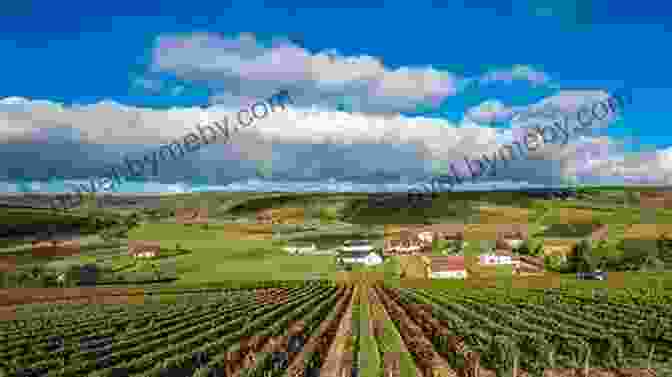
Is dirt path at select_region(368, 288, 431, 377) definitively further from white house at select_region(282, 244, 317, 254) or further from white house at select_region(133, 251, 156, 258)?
white house at select_region(133, 251, 156, 258)

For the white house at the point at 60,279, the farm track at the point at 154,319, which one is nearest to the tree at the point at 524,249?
the farm track at the point at 154,319

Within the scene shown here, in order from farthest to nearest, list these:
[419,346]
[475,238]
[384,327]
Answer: [475,238] < [384,327] < [419,346]

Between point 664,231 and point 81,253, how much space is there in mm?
186399

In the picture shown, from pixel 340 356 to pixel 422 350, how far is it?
5.43m

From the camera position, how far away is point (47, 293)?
82.3 m

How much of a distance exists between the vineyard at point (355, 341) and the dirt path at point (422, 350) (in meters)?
0.13

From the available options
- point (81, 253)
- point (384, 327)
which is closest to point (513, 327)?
point (384, 327)

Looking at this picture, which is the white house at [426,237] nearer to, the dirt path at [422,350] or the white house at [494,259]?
the white house at [494,259]

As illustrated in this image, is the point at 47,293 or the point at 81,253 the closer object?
the point at 47,293

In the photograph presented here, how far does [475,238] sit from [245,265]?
92387mm

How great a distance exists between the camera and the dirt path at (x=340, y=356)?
84.9 feet

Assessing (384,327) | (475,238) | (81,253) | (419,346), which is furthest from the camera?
(475,238)

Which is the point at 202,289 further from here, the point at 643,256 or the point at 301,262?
the point at 643,256

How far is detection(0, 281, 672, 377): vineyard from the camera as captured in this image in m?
26.6
